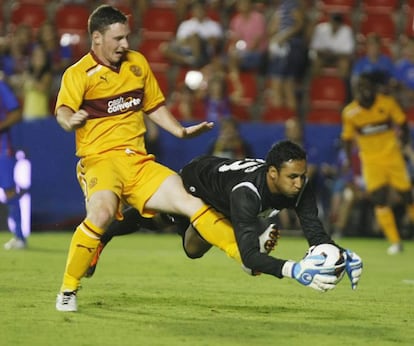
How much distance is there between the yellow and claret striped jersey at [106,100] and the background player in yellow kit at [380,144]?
20.6ft

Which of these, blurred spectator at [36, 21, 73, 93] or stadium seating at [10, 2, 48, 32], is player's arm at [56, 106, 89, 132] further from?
stadium seating at [10, 2, 48, 32]

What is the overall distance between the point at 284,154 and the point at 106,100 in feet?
5.13

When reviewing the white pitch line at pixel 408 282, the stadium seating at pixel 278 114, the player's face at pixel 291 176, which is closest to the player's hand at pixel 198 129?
the player's face at pixel 291 176

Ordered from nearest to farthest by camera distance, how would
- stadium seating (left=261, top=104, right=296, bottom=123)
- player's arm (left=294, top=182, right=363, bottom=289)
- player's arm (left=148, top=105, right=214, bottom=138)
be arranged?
1. player's arm (left=294, top=182, right=363, bottom=289)
2. player's arm (left=148, top=105, right=214, bottom=138)
3. stadium seating (left=261, top=104, right=296, bottom=123)

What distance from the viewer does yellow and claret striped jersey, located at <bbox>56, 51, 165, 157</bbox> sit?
7.90 meters

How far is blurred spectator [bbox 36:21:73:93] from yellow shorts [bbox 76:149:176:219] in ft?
29.2

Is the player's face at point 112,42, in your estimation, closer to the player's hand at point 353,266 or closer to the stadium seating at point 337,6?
the player's hand at point 353,266

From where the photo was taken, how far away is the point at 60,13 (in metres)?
18.4

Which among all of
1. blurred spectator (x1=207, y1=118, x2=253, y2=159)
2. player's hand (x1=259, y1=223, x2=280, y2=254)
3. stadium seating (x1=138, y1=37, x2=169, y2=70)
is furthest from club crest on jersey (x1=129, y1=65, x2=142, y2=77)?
stadium seating (x1=138, y1=37, x2=169, y2=70)

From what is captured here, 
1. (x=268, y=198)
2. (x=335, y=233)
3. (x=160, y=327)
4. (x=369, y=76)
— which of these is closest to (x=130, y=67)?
(x=268, y=198)

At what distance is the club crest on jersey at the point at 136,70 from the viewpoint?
8250mm

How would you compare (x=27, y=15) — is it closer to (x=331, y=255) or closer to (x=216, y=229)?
(x=216, y=229)

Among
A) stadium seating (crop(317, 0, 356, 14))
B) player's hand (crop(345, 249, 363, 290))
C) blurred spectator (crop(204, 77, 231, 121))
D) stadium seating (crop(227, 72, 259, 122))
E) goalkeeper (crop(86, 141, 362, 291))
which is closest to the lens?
goalkeeper (crop(86, 141, 362, 291))

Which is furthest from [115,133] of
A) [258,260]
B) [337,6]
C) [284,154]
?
[337,6]
